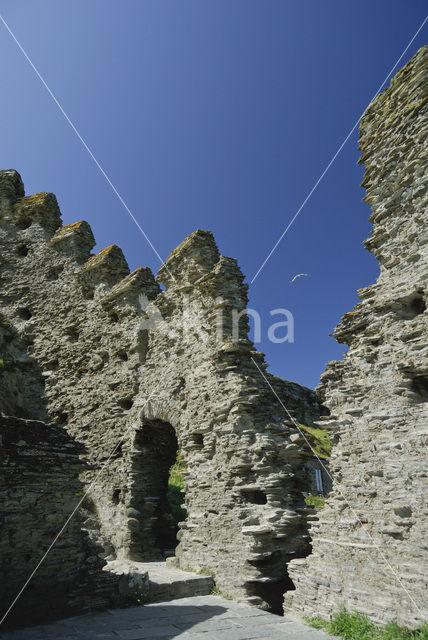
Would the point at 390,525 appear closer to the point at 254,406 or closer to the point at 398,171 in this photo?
the point at 254,406

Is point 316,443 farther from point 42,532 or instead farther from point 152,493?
point 42,532

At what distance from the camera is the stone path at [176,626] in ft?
17.0

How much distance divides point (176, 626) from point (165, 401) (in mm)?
5660

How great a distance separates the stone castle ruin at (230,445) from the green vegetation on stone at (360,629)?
4.9 inches

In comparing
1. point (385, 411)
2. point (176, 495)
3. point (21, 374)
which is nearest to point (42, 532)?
point (385, 411)

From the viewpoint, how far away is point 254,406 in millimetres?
8602

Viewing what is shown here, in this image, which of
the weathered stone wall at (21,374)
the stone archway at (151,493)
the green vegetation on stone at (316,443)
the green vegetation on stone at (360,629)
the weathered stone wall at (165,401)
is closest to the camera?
the green vegetation on stone at (360,629)

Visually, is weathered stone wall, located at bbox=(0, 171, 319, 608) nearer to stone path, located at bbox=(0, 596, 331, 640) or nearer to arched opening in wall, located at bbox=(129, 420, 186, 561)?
arched opening in wall, located at bbox=(129, 420, 186, 561)

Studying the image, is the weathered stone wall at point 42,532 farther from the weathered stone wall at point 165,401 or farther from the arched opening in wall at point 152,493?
the arched opening in wall at point 152,493

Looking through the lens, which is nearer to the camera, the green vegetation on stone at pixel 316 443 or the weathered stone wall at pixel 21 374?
the green vegetation on stone at pixel 316 443

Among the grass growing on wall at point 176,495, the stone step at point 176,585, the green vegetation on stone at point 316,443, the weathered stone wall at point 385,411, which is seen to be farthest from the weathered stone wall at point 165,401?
the grass growing on wall at point 176,495

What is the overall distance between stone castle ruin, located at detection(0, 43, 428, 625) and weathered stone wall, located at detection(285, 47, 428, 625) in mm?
22

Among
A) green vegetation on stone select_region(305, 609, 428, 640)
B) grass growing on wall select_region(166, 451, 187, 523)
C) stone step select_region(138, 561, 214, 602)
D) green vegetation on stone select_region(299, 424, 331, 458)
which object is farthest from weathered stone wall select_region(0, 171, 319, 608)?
grass growing on wall select_region(166, 451, 187, 523)

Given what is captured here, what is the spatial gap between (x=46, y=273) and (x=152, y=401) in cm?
899
